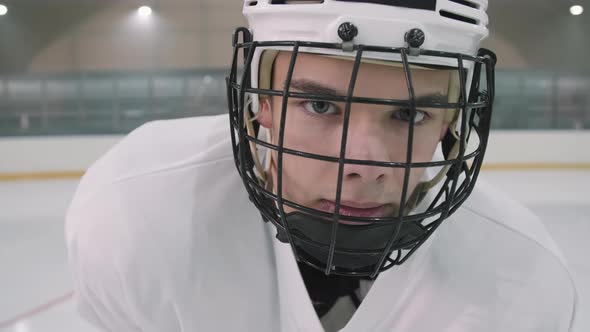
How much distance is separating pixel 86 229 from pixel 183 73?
5043mm

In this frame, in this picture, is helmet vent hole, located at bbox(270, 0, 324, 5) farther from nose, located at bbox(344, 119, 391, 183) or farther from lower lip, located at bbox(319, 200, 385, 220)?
lower lip, located at bbox(319, 200, 385, 220)

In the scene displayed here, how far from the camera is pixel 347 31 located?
0.82m

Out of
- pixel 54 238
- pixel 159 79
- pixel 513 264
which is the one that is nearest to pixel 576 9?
pixel 159 79

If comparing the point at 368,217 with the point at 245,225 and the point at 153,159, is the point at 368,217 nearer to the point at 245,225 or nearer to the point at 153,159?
the point at 245,225

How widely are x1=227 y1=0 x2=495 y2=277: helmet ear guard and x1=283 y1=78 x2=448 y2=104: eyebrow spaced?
0.09 ft

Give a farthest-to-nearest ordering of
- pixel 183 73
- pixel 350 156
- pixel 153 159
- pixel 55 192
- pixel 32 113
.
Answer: pixel 183 73 → pixel 32 113 → pixel 55 192 → pixel 153 159 → pixel 350 156

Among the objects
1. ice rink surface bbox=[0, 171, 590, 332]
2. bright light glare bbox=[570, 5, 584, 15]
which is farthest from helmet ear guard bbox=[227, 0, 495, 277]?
bright light glare bbox=[570, 5, 584, 15]

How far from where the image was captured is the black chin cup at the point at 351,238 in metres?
0.88

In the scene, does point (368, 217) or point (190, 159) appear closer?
point (368, 217)

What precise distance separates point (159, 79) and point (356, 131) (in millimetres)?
5314

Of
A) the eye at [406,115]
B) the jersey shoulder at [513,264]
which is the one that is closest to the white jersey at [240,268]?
the jersey shoulder at [513,264]

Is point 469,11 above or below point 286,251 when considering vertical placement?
above

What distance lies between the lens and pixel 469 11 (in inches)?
36.2

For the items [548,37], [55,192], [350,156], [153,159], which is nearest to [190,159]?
[153,159]
